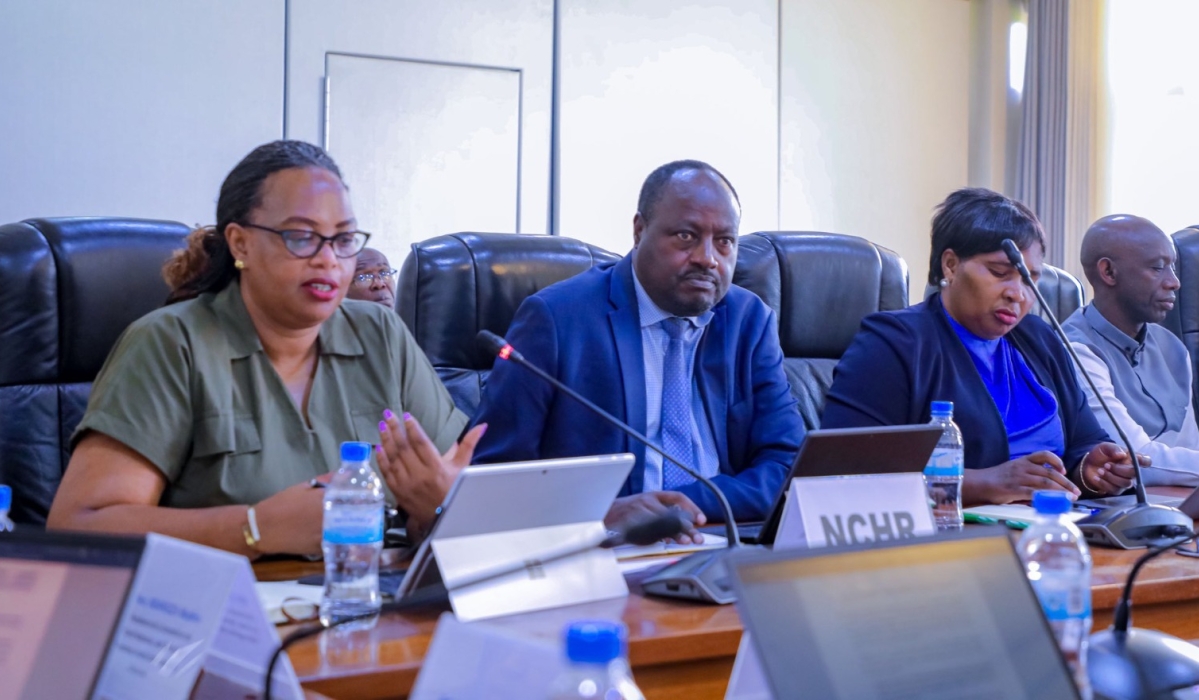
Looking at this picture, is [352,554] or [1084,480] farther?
[1084,480]

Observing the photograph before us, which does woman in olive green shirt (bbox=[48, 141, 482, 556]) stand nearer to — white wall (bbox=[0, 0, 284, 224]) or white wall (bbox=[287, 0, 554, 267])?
white wall (bbox=[0, 0, 284, 224])

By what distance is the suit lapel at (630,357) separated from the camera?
7.33 ft

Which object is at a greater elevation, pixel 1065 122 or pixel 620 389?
pixel 1065 122

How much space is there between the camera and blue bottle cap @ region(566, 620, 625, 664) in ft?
2.03

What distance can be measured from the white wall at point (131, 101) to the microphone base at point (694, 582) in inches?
130

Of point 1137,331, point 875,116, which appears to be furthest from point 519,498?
point 875,116

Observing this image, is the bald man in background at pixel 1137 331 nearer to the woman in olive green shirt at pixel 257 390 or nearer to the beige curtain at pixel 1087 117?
the woman in olive green shirt at pixel 257 390

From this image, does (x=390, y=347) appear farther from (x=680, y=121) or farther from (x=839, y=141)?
(x=839, y=141)

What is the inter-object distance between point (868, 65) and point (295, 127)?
288 cm

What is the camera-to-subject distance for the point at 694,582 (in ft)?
4.50

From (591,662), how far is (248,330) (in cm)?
136

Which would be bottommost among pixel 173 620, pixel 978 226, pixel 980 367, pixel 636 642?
pixel 636 642

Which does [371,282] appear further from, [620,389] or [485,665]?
[485,665]

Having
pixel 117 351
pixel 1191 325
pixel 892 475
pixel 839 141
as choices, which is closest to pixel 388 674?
pixel 892 475
